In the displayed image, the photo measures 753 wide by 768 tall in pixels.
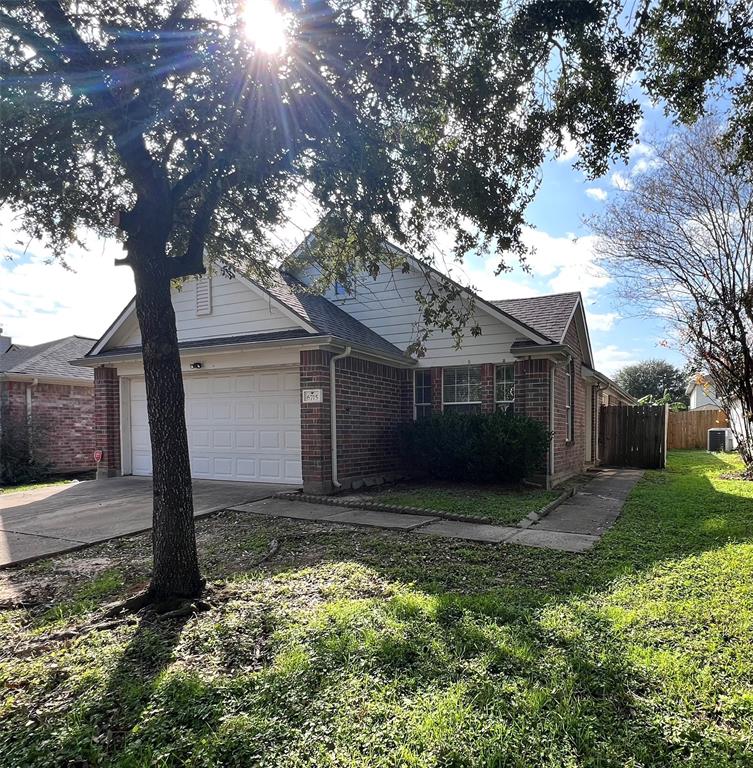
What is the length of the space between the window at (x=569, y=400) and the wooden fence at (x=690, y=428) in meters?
17.0

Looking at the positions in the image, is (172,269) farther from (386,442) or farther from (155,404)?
(386,442)

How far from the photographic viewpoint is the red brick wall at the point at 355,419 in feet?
31.2

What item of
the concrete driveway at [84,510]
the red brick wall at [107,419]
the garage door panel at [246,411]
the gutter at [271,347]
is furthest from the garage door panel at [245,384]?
the red brick wall at [107,419]

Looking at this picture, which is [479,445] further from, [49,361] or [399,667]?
[49,361]

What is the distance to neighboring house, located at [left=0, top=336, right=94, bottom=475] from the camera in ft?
47.9

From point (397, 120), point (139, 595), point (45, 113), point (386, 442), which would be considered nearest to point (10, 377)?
point (386, 442)

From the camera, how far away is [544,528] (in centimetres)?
715

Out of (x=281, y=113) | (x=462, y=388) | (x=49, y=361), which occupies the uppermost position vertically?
(x=281, y=113)

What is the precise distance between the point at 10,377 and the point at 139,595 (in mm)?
13135

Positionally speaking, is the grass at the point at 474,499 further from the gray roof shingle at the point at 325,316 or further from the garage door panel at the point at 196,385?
the garage door panel at the point at 196,385

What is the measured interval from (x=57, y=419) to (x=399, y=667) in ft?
52.7

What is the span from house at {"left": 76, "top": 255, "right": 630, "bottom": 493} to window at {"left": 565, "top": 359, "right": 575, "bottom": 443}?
30 millimetres

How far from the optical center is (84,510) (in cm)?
855

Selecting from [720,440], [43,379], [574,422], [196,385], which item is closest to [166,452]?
[196,385]
